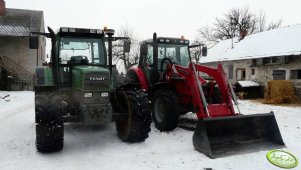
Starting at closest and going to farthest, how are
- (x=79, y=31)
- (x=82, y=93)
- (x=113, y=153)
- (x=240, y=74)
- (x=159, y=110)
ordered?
(x=113, y=153), (x=82, y=93), (x=79, y=31), (x=159, y=110), (x=240, y=74)

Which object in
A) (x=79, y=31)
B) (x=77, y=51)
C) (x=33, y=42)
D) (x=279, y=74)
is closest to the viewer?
(x=33, y=42)

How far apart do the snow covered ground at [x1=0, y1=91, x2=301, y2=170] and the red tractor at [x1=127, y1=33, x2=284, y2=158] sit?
0.36m

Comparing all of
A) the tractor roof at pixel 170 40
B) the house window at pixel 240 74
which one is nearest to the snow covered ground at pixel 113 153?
the tractor roof at pixel 170 40

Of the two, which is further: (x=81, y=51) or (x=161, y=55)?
(x=161, y=55)

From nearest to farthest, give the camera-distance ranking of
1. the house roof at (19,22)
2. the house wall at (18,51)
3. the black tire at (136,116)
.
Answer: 1. the black tire at (136,116)
2. the house roof at (19,22)
3. the house wall at (18,51)

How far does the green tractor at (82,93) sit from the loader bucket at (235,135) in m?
1.23

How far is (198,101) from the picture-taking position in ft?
21.7

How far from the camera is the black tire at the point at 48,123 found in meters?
5.50

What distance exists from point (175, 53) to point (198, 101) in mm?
→ 2634

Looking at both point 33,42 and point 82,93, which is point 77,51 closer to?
point 33,42

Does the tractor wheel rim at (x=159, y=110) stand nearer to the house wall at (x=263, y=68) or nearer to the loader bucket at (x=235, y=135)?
the loader bucket at (x=235, y=135)

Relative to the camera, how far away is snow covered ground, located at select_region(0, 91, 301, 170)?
5141 mm

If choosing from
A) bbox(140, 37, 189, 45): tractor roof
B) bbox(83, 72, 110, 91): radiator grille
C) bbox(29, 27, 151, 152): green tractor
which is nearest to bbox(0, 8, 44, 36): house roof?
bbox(140, 37, 189, 45): tractor roof

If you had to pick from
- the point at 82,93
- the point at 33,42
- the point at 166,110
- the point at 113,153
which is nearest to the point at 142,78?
the point at 166,110
